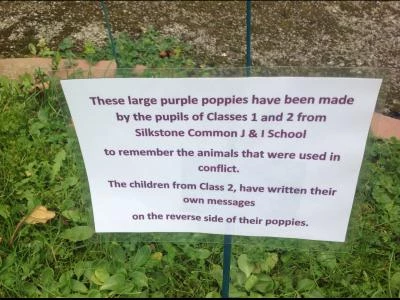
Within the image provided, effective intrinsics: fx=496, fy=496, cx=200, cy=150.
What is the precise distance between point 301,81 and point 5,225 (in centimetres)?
118

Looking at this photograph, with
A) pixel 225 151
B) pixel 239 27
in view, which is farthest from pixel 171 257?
pixel 239 27

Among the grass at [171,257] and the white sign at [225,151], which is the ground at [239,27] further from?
the white sign at [225,151]

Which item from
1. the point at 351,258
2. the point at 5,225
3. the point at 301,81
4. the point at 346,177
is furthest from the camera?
the point at 5,225

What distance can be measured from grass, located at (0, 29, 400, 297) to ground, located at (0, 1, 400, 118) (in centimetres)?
71

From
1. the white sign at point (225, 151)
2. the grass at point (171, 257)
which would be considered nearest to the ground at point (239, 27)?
the grass at point (171, 257)

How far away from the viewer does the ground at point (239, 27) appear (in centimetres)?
234

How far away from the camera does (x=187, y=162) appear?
1163mm

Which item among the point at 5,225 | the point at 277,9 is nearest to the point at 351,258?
the point at 5,225

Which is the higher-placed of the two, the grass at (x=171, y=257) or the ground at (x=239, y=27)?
the ground at (x=239, y=27)

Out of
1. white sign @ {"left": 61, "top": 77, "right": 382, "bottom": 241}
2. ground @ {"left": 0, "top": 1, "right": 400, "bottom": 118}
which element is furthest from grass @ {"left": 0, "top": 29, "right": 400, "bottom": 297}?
ground @ {"left": 0, "top": 1, "right": 400, "bottom": 118}

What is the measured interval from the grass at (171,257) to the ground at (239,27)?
714mm

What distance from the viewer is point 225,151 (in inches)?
44.6

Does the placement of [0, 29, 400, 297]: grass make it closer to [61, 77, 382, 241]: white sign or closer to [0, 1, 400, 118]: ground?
[61, 77, 382, 241]: white sign

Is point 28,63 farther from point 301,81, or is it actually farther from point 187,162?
point 301,81
